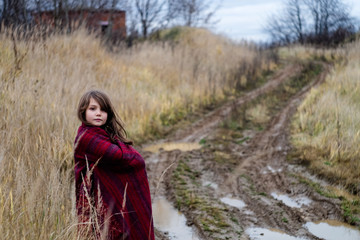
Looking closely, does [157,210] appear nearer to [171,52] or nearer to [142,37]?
[171,52]

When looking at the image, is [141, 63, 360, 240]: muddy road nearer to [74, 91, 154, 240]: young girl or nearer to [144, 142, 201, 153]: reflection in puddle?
[144, 142, 201, 153]: reflection in puddle

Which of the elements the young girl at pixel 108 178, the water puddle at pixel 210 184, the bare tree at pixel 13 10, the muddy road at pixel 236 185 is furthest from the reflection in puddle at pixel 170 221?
the bare tree at pixel 13 10

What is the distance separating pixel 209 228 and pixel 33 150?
2.01m

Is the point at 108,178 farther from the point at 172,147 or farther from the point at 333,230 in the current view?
the point at 172,147

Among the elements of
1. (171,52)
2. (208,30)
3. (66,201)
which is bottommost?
(66,201)

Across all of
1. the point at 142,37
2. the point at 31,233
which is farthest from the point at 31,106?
the point at 142,37

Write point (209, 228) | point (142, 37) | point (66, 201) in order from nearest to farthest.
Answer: point (66, 201) < point (209, 228) < point (142, 37)

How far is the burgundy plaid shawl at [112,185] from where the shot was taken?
235 centimetres

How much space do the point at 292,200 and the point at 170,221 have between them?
64.0 inches

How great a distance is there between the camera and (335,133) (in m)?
5.63

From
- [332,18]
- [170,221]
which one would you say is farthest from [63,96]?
[332,18]

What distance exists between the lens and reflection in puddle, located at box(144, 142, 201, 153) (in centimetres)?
632

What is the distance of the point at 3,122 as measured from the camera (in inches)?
140

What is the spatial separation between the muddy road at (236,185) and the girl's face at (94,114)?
692 mm
